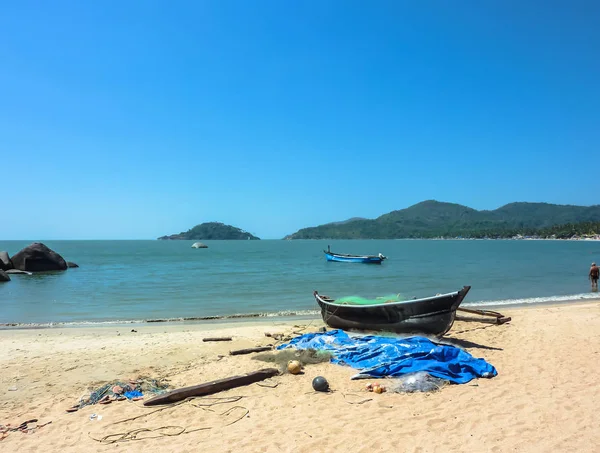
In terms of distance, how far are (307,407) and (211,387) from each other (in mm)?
1855

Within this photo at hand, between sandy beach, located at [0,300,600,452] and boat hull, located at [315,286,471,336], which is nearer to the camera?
sandy beach, located at [0,300,600,452]

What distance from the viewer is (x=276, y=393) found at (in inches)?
289

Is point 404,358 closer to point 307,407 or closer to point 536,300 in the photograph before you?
point 307,407

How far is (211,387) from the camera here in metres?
7.31

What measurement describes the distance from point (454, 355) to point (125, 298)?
20443 mm

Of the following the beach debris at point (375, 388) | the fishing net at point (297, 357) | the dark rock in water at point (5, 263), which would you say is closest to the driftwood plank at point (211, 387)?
the fishing net at point (297, 357)

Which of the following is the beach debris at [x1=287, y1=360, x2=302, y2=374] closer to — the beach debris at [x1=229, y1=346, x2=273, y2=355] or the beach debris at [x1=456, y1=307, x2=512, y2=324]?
the beach debris at [x1=229, y1=346, x2=273, y2=355]

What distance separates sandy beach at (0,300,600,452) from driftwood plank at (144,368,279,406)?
0.21 metres

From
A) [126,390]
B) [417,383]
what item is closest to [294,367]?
[417,383]

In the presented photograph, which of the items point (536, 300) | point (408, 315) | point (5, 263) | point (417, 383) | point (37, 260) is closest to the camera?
point (417, 383)

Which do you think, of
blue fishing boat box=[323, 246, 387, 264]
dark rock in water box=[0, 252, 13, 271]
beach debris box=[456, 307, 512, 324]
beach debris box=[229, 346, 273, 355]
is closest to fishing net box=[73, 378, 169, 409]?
beach debris box=[229, 346, 273, 355]

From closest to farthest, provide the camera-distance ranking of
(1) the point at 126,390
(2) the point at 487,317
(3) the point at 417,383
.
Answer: (3) the point at 417,383 < (1) the point at 126,390 < (2) the point at 487,317

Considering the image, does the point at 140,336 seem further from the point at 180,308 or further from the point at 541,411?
the point at 541,411

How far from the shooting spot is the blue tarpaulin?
7.90 m
